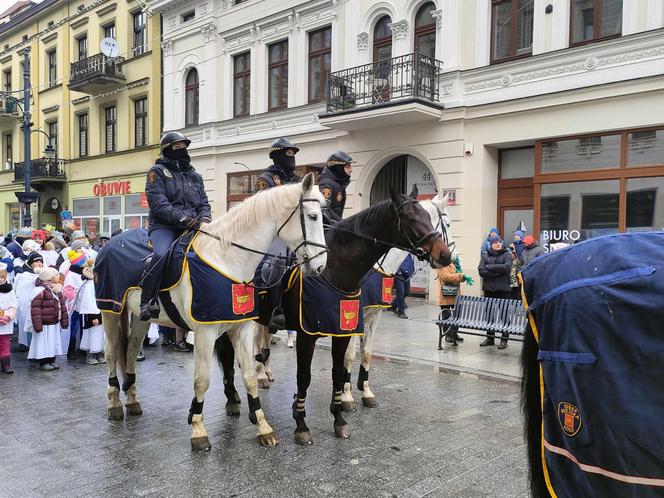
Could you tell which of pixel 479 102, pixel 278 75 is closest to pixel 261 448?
pixel 479 102

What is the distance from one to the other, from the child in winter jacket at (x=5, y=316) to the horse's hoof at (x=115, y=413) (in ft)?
9.50

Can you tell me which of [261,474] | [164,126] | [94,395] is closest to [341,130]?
[164,126]

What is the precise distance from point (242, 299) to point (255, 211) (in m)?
0.78

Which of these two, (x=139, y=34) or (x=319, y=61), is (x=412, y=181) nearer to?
(x=319, y=61)

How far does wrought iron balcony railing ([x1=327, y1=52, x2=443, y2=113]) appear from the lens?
13719 mm

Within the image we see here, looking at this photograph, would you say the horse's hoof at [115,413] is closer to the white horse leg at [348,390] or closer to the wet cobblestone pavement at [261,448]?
the wet cobblestone pavement at [261,448]

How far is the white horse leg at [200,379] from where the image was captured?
4.68 m

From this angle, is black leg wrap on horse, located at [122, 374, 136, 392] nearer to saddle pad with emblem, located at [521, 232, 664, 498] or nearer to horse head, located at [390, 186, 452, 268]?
horse head, located at [390, 186, 452, 268]

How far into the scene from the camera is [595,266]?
197 cm

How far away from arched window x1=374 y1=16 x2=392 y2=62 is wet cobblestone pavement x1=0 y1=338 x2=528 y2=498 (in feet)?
36.2

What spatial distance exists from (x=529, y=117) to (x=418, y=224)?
9289 mm

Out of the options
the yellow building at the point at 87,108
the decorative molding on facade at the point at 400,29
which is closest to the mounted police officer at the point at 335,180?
the decorative molding on facade at the point at 400,29

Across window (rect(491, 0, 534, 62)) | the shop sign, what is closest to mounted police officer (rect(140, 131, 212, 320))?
the shop sign

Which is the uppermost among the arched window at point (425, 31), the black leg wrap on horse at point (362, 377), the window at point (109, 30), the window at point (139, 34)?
the window at point (109, 30)
